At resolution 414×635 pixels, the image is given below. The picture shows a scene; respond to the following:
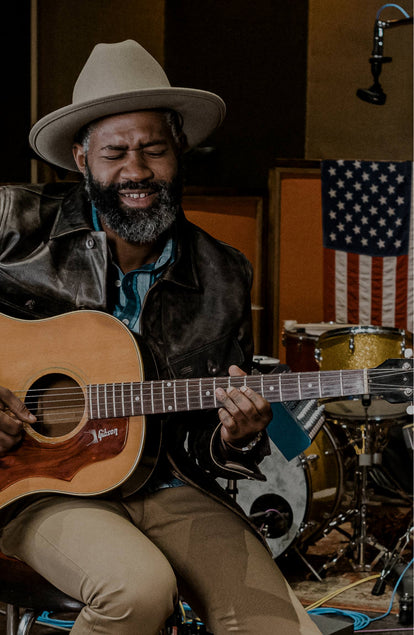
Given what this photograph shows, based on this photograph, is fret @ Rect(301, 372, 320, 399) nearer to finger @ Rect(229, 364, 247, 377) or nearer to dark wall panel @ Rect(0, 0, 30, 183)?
finger @ Rect(229, 364, 247, 377)

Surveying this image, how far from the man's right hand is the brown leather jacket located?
308 mm

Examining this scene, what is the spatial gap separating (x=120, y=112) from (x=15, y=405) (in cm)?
90

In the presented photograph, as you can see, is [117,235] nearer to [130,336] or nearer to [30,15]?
[130,336]

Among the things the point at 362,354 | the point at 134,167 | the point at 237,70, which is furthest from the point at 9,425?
the point at 237,70

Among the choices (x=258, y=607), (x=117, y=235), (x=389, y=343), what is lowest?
(x=258, y=607)

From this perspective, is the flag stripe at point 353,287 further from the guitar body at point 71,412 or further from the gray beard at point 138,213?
the guitar body at point 71,412

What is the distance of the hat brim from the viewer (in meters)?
2.50

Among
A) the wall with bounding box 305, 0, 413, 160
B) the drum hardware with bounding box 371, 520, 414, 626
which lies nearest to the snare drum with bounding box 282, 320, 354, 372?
the drum hardware with bounding box 371, 520, 414, 626

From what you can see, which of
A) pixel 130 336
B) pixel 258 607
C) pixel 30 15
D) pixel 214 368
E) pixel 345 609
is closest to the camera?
pixel 258 607

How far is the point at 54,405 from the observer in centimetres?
233

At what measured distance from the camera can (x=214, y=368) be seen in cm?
249

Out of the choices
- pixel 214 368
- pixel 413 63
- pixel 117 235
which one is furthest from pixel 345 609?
pixel 413 63

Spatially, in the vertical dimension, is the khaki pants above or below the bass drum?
above

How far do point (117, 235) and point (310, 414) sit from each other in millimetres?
1837
